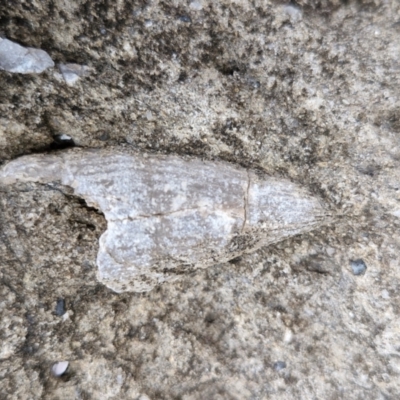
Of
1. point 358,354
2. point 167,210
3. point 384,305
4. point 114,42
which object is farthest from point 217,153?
point 358,354

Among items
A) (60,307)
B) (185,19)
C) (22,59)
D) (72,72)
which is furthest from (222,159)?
(60,307)

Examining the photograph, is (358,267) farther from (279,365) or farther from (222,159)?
(222,159)

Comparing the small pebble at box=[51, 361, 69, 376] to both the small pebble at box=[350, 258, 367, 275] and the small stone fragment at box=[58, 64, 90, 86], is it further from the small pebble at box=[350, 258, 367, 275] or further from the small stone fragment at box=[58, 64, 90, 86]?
the small pebble at box=[350, 258, 367, 275]

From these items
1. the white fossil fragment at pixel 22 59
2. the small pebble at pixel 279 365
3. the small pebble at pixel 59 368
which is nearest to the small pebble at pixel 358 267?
the small pebble at pixel 279 365

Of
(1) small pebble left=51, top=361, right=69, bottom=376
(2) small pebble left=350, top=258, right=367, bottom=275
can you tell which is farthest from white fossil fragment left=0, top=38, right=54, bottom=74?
(2) small pebble left=350, top=258, right=367, bottom=275

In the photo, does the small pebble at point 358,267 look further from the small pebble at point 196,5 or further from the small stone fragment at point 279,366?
the small pebble at point 196,5

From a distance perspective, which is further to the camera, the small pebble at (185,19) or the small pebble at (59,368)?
the small pebble at (59,368)

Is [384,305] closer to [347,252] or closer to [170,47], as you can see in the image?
[347,252]

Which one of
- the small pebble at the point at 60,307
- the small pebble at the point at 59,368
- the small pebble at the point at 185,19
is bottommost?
the small pebble at the point at 59,368
